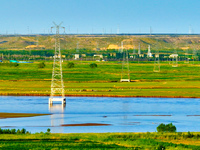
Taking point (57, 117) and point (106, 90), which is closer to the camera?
point (57, 117)

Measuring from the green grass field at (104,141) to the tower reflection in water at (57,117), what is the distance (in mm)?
7774

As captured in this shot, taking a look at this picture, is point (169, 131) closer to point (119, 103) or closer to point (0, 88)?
point (119, 103)

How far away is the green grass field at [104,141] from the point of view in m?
35.5

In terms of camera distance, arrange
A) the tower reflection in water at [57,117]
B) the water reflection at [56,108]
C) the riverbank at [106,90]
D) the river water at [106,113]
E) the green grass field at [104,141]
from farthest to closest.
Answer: the riverbank at [106,90] < the water reflection at [56,108] < the river water at [106,113] < the tower reflection in water at [57,117] < the green grass field at [104,141]

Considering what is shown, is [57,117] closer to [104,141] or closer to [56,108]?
[56,108]

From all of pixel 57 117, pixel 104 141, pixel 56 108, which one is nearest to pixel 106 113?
pixel 57 117

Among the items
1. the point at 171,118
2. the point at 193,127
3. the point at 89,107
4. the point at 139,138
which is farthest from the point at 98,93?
the point at 139,138

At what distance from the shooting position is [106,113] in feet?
206

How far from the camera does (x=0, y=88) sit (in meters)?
92.1

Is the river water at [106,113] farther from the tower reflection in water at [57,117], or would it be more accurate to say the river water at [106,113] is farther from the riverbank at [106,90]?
the riverbank at [106,90]

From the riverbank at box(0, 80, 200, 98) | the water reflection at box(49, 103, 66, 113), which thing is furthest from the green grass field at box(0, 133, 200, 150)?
the riverbank at box(0, 80, 200, 98)

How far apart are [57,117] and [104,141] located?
2033 centimetres

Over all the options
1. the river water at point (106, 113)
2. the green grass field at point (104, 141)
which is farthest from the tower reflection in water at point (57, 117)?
the green grass field at point (104, 141)

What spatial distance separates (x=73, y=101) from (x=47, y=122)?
65.4 ft
